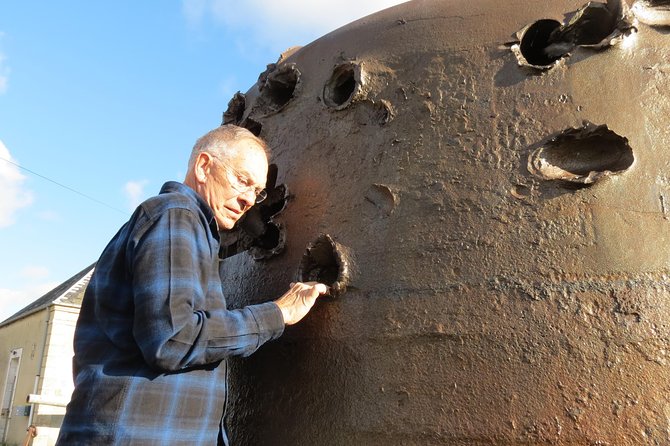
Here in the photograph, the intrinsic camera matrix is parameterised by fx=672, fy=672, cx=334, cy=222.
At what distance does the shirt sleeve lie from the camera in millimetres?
2068

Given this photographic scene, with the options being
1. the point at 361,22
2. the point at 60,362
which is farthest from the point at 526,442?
the point at 60,362

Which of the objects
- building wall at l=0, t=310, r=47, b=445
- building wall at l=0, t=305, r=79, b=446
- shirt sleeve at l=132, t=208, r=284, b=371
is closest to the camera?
shirt sleeve at l=132, t=208, r=284, b=371

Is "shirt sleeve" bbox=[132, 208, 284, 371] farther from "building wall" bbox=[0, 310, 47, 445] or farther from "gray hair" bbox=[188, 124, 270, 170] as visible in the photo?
"building wall" bbox=[0, 310, 47, 445]

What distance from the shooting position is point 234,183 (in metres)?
2.63

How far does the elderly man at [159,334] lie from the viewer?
82.1 inches

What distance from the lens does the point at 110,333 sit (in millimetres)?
2195

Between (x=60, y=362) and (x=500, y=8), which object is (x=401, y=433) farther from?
(x=60, y=362)

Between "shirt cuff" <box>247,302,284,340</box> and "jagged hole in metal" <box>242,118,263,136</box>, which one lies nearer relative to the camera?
"shirt cuff" <box>247,302,284,340</box>

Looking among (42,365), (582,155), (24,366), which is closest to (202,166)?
(582,155)

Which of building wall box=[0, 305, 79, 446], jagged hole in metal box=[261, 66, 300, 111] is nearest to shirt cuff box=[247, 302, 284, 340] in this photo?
jagged hole in metal box=[261, 66, 300, 111]

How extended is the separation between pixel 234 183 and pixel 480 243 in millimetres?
1009

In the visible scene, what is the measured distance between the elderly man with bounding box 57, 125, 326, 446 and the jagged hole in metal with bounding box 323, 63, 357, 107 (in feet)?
3.77

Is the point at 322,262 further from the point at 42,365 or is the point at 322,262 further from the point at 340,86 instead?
the point at 42,365

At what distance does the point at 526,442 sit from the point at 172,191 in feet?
5.11
